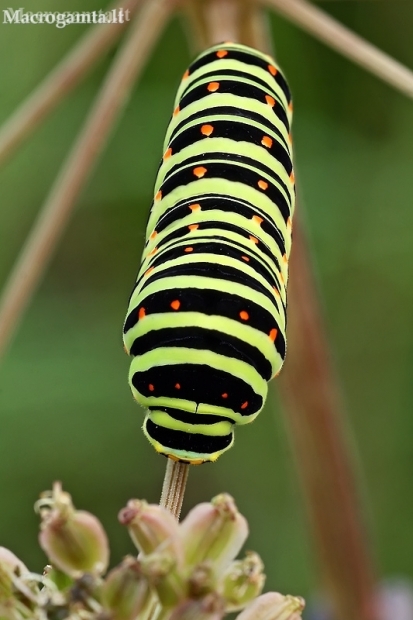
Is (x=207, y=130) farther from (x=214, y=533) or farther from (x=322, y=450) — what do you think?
(x=322, y=450)

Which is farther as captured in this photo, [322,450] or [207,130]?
[322,450]

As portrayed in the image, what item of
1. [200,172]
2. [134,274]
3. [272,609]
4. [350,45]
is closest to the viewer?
[272,609]

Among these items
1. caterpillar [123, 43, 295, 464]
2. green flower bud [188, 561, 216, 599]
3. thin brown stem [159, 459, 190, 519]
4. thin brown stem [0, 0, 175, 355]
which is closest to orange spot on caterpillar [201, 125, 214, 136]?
caterpillar [123, 43, 295, 464]

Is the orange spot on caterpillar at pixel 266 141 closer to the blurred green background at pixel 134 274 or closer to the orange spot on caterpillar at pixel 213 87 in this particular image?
the orange spot on caterpillar at pixel 213 87

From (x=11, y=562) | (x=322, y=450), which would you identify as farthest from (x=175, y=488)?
(x=322, y=450)

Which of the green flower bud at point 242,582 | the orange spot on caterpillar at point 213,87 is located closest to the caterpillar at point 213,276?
the orange spot on caterpillar at point 213,87

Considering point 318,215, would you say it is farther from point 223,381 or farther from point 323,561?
point 223,381

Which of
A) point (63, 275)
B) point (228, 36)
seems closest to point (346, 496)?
point (228, 36)
